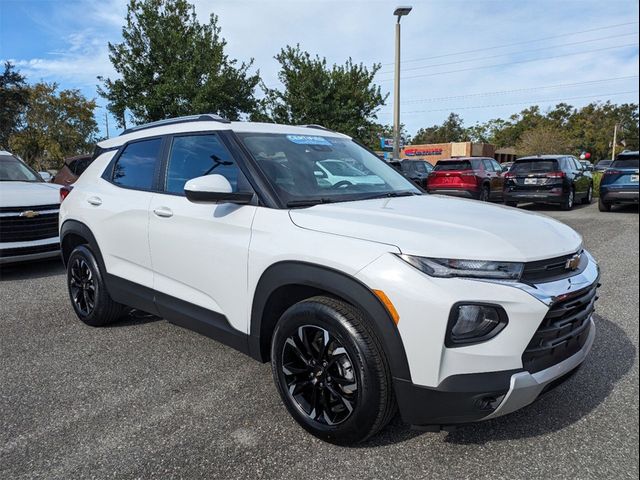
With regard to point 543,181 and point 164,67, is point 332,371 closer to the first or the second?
point 543,181

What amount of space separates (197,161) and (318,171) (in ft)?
2.88

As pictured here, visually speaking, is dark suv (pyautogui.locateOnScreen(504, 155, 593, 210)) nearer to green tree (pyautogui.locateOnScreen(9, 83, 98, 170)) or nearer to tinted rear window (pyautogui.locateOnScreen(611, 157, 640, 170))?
tinted rear window (pyautogui.locateOnScreen(611, 157, 640, 170))

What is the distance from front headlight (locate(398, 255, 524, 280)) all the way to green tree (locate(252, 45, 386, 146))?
1799 cm

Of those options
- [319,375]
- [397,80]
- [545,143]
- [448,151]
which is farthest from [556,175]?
[448,151]

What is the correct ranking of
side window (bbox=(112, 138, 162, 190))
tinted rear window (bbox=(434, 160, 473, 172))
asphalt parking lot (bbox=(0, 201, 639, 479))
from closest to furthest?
asphalt parking lot (bbox=(0, 201, 639, 479)) → side window (bbox=(112, 138, 162, 190)) → tinted rear window (bbox=(434, 160, 473, 172))

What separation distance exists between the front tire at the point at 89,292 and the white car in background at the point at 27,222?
2.22m

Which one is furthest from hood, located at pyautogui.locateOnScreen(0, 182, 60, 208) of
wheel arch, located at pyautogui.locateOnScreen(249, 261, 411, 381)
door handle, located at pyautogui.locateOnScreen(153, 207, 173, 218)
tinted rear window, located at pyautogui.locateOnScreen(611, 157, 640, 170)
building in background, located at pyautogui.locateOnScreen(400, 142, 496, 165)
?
building in background, located at pyautogui.locateOnScreen(400, 142, 496, 165)

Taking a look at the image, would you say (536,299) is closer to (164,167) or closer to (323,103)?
(164,167)

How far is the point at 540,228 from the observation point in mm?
2486

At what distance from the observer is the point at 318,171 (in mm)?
3156

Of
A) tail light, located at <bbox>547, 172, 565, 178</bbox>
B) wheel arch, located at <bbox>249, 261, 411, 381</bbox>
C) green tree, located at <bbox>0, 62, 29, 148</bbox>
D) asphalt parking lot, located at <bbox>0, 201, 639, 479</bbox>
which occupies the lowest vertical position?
asphalt parking lot, located at <bbox>0, 201, 639, 479</bbox>

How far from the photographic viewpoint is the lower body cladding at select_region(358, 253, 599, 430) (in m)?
1.99

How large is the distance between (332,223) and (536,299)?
1.02 metres

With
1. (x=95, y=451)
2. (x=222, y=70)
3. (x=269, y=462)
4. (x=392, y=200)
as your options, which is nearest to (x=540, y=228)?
(x=392, y=200)
